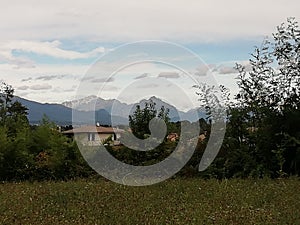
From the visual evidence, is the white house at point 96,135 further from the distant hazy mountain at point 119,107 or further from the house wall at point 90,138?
the distant hazy mountain at point 119,107

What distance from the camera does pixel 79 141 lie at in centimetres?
1337

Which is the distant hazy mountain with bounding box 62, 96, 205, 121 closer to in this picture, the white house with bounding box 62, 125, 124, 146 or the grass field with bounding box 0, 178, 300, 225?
the white house with bounding box 62, 125, 124, 146

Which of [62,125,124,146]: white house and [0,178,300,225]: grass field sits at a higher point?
[62,125,124,146]: white house

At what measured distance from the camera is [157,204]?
25.2 ft

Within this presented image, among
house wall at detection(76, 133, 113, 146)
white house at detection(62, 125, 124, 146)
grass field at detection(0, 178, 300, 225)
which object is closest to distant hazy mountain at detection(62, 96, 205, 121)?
white house at detection(62, 125, 124, 146)

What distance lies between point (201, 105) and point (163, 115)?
102 centimetres

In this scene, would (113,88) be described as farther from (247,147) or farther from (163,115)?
(247,147)

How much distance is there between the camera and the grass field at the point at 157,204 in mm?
6465

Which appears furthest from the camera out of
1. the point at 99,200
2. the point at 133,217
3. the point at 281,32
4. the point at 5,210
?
the point at 281,32

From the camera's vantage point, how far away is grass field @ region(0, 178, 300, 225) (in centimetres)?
646

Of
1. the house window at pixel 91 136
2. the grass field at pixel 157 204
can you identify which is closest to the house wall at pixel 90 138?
the house window at pixel 91 136

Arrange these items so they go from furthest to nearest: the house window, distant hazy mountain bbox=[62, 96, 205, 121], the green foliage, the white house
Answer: the green foliage < the house window < the white house < distant hazy mountain bbox=[62, 96, 205, 121]

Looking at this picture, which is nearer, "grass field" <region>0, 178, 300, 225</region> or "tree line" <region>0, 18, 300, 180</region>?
"grass field" <region>0, 178, 300, 225</region>

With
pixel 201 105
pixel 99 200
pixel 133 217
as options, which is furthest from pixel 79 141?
pixel 133 217
